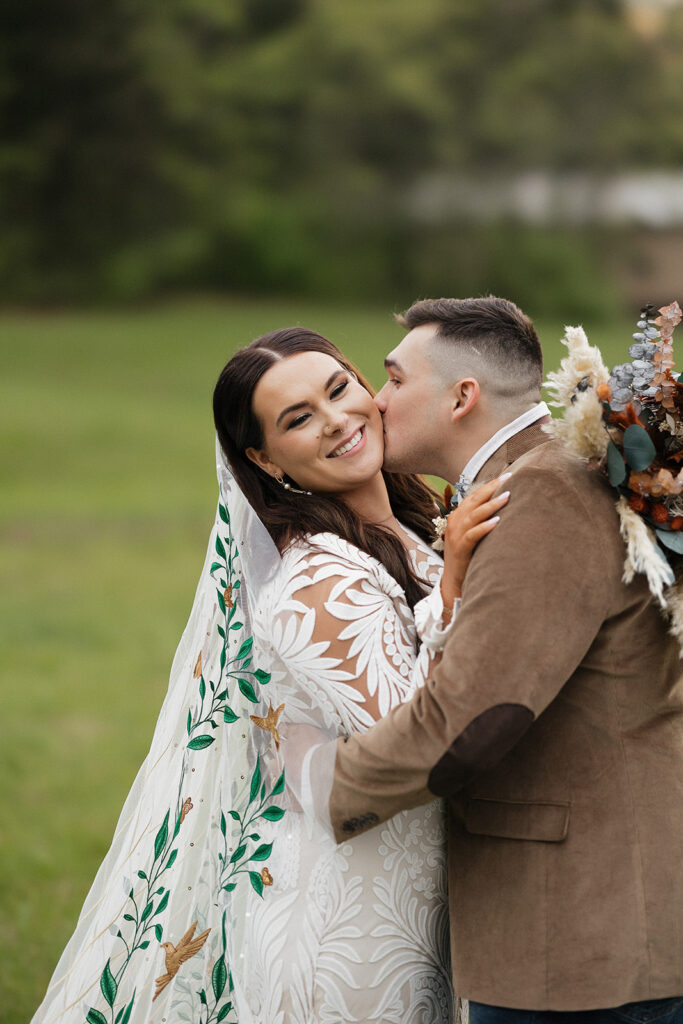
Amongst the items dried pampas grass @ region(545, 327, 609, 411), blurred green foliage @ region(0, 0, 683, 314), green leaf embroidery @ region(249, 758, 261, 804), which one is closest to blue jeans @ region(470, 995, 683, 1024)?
green leaf embroidery @ region(249, 758, 261, 804)

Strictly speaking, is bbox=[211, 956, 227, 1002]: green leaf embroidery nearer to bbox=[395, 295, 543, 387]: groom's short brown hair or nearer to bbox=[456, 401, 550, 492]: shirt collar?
Answer: bbox=[456, 401, 550, 492]: shirt collar

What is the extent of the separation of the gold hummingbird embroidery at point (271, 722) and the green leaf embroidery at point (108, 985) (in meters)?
0.74

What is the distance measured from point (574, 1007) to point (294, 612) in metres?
0.96

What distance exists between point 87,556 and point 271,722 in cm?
1253

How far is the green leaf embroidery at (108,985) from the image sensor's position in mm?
2869

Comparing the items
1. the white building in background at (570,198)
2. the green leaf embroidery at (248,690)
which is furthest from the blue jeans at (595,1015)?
the white building in background at (570,198)

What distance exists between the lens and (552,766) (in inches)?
90.4

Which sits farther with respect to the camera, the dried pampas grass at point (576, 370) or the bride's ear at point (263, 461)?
the bride's ear at point (263, 461)

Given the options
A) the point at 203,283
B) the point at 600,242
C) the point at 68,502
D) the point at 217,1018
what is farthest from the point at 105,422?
the point at 217,1018

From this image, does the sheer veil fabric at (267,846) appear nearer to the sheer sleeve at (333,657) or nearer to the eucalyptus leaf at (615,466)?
the sheer sleeve at (333,657)

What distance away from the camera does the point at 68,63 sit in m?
36.6

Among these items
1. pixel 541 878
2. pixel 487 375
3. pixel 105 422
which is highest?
pixel 105 422

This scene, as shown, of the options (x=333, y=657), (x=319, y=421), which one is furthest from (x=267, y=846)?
(x=319, y=421)

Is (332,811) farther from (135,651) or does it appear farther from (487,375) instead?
(135,651)
